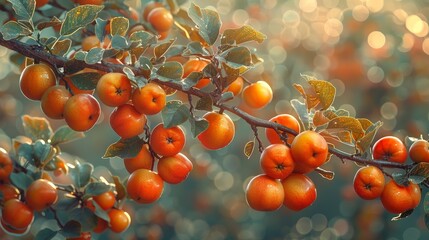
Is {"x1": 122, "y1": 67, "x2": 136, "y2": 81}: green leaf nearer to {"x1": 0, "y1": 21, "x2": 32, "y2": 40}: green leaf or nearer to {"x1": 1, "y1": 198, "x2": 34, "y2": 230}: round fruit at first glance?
{"x1": 0, "y1": 21, "x2": 32, "y2": 40}: green leaf

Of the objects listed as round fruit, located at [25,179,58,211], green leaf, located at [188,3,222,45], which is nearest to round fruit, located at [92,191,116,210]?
round fruit, located at [25,179,58,211]

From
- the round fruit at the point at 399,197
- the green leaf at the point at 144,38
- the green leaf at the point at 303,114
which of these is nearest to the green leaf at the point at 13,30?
the green leaf at the point at 144,38

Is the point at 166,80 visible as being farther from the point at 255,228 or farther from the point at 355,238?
the point at 255,228

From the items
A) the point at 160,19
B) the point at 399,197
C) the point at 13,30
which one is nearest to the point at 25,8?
the point at 13,30

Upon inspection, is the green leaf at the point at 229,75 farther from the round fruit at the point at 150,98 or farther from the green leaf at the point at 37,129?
the green leaf at the point at 37,129

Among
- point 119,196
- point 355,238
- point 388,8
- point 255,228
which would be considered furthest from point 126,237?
point 388,8

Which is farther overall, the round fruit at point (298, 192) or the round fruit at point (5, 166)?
the round fruit at point (5, 166)

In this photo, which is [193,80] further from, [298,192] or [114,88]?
[298,192]
